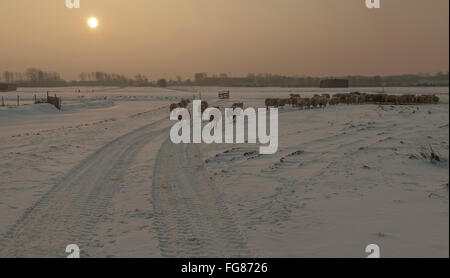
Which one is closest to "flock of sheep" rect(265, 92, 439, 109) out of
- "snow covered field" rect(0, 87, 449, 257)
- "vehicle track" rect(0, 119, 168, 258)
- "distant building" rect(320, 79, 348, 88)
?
"snow covered field" rect(0, 87, 449, 257)

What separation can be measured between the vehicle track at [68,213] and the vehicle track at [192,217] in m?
1.19

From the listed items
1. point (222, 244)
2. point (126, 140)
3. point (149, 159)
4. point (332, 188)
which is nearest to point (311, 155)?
point (332, 188)

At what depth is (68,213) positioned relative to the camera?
7324mm

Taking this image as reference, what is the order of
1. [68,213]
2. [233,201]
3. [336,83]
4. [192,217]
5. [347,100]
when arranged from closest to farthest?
1. [192,217]
2. [68,213]
3. [233,201]
4. [347,100]
5. [336,83]

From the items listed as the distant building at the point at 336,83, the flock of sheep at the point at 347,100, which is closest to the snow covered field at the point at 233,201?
the flock of sheep at the point at 347,100

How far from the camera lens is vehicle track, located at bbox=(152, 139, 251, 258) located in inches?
224

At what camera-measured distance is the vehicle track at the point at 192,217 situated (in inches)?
224

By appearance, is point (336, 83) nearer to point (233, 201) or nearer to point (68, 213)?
point (233, 201)

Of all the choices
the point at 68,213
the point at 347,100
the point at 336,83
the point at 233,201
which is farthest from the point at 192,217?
the point at 336,83

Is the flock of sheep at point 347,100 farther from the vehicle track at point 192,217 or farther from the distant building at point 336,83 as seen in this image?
the distant building at point 336,83

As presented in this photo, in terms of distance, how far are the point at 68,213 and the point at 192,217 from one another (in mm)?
2501

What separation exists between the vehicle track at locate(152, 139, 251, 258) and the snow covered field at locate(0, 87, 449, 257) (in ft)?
0.08

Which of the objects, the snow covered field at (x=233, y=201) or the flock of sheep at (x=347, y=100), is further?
the flock of sheep at (x=347, y=100)
